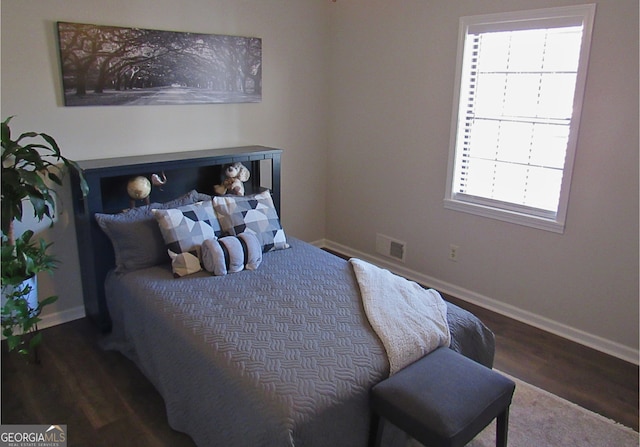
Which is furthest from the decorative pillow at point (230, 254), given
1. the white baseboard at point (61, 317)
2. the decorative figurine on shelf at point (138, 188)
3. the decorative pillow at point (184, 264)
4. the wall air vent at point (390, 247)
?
the wall air vent at point (390, 247)

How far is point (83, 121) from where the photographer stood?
9.45ft

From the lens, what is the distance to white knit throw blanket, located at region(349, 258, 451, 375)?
6.55 ft

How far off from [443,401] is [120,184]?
2.29 metres

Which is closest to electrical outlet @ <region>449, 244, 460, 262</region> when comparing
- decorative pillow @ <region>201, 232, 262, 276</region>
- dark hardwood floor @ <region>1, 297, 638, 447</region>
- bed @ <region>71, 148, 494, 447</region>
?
dark hardwood floor @ <region>1, 297, 638, 447</region>

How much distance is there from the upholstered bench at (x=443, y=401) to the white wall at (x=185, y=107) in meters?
2.20

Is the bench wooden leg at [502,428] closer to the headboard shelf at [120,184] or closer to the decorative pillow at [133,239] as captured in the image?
the decorative pillow at [133,239]

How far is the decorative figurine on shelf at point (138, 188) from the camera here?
292 cm

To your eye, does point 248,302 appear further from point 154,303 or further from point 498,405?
point 498,405

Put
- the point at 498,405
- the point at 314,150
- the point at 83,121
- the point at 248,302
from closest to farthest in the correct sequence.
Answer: the point at 498,405 → the point at 248,302 → the point at 83,121 → the point at 314,150

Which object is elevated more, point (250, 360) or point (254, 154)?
point (254, 154)

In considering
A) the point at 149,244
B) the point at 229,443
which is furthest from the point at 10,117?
the point at 229,443

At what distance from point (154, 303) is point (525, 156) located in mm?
2343

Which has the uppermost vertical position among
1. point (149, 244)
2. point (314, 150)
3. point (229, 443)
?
point (314, 150)

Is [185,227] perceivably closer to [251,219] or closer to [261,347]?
[251,219]
